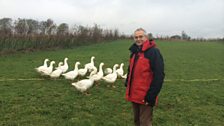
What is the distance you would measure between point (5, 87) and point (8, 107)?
287cm

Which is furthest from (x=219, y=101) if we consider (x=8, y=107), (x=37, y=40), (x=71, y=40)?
(x=71, y=40)

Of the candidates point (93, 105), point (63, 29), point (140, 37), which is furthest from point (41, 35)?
point (140, 37)

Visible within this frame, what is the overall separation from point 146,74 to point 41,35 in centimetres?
2423

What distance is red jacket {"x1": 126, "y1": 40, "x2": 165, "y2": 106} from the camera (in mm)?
4797

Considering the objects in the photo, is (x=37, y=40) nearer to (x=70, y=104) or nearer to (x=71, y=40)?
(x=71, y=40)

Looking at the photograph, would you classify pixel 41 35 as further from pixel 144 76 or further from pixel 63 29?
pixel 144 76

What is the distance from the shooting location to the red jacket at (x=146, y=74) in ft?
15.7

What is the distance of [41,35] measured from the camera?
91.5ft

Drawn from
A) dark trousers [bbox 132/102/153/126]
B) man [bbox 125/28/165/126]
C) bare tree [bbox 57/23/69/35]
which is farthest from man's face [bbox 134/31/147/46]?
bare tree [bbox 57/23/69/35]

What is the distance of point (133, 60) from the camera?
5164mm

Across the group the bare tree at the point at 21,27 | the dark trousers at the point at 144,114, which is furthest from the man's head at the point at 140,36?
the bare tree at the point at 21,27

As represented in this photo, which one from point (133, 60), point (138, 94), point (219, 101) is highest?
point (133, 60)

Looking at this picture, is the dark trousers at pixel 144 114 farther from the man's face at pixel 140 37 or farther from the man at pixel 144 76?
the man's face at pixel 140 37

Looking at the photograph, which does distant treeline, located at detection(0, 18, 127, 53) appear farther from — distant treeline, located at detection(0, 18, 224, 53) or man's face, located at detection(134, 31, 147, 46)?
man's face, located at detection(134, 31, 147, 46)
